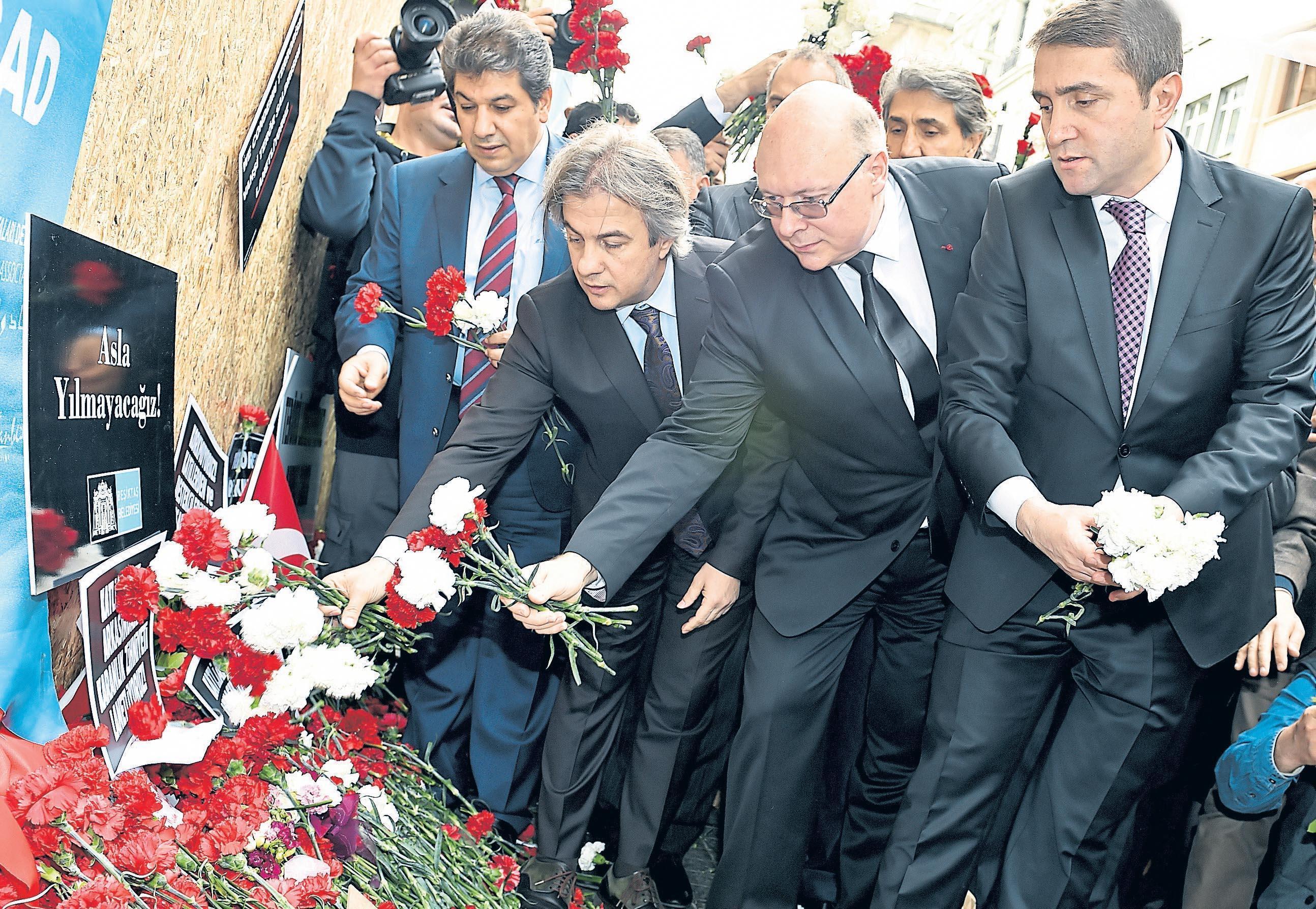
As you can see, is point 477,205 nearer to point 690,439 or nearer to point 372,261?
point 372,261

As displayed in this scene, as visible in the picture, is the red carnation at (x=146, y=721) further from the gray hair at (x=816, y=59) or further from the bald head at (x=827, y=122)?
the gray hair at (x=816, y=59)

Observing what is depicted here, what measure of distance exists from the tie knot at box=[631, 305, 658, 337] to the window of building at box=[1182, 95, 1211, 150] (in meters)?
13.4

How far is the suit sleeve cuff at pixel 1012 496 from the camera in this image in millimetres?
2232

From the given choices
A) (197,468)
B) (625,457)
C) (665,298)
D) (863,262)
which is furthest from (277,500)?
(863,262)

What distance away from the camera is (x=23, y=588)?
6.25 feet

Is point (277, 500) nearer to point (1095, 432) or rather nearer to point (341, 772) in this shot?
point (341, 772)

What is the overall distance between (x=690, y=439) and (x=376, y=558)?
773 mm

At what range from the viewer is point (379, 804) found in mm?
2541

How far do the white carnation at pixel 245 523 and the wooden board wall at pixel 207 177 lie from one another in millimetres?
404

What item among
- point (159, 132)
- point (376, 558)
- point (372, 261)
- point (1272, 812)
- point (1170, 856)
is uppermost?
point (159, 132)

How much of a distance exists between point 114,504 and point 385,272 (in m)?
1.22

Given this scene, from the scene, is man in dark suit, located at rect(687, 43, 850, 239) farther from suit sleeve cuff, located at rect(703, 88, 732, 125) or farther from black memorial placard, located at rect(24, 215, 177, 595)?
black memorial placard, located at rect(24, 215, 177, 595)

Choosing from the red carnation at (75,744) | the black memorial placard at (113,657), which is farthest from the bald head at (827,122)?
the red carnation at (75,744)

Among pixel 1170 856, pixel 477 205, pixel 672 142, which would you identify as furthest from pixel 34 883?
pixel 672 142
